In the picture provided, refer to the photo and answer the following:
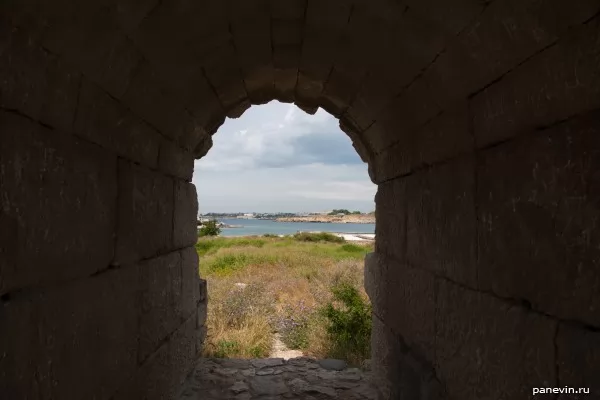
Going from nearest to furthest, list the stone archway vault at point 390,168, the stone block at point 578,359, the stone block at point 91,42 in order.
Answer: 1. the stone block at point 578,359
2. the stone archway vault at point 390,168
3. the stone block at point 91,42

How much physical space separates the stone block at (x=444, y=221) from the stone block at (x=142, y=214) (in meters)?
2.08

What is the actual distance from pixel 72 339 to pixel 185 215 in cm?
246

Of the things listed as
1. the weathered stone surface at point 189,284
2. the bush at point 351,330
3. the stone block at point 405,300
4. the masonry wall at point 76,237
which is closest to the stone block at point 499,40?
the stone block at point 405,300

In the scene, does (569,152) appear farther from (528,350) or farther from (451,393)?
(451,393)

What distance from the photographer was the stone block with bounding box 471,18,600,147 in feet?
4.93

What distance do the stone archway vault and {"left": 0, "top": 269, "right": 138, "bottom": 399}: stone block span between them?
0.01 meters

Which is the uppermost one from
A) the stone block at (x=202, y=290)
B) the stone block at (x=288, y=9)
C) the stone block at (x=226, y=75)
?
the stone block at (x=288, y=9)

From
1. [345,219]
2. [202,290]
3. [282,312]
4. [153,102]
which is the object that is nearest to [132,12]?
[153,102]

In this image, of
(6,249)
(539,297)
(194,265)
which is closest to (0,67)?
(6,249)

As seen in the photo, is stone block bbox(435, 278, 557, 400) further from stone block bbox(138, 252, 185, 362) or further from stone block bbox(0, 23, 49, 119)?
stone block bbox(0, 23, 49, 119)

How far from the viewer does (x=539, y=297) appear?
183cm

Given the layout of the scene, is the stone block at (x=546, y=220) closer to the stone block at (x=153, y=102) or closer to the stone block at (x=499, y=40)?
the stone block at (x=499, y=40)

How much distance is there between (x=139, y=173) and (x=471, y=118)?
224 centimetres

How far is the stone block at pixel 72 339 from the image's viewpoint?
168 centimetres
